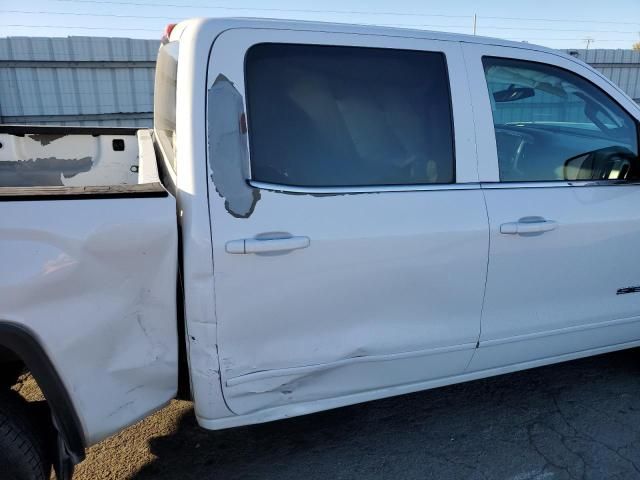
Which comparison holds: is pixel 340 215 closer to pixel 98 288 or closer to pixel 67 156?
pixel 98 288

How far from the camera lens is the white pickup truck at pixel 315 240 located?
1.68 meters

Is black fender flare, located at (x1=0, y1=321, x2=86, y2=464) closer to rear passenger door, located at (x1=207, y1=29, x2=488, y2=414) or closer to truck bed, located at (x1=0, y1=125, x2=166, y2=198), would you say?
rear passenger door, located at (x1=207, y1=29, x2=488, y2=414)

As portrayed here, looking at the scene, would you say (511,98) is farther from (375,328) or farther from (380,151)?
(375,328)

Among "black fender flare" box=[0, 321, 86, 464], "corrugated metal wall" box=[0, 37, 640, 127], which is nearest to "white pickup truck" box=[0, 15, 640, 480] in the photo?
"black fender flare" box=[0, 321, 86, 464]

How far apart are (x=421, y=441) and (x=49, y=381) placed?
5.83 ft

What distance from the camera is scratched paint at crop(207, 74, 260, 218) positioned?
5.98ft

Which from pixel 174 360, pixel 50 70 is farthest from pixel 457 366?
pixel 50 70

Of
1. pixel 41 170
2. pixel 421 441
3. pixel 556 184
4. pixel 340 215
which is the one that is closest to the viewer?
pixel 340 215

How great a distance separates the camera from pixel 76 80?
924 cm

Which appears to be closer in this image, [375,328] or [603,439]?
[375,328]

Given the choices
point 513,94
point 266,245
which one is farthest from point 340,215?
point 513,94

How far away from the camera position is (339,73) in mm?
2068

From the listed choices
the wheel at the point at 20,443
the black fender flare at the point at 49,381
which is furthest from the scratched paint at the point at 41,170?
the black fender flare at the point at 49,381

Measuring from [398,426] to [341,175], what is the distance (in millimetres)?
1464
